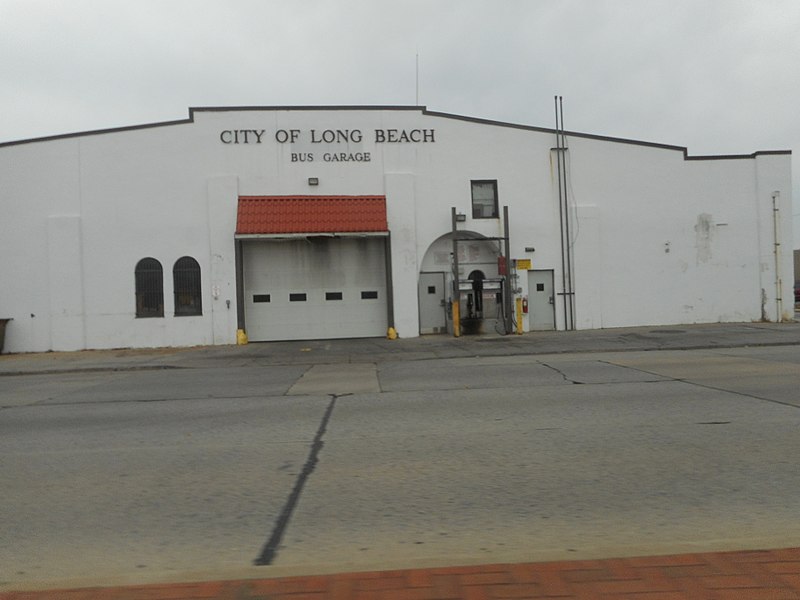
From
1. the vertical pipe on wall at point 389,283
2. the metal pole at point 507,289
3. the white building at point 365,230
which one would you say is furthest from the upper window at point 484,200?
the vertical pipe on wall at point 389,283

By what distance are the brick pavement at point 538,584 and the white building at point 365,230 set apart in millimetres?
18917

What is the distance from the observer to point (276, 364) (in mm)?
16844

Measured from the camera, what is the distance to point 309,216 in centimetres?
2241

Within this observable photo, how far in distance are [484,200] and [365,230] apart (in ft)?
15.2

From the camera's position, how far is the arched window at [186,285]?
75.0 ft

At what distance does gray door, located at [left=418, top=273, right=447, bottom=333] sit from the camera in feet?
78.7

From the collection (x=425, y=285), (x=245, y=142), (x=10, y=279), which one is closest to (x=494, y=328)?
(x=425, y=285)

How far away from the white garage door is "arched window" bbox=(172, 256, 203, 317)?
1.65m

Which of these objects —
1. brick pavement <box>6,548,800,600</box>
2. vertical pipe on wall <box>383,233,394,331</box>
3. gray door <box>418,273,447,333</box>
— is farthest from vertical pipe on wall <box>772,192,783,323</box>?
brick pavement <box>6,548,800,600</box>

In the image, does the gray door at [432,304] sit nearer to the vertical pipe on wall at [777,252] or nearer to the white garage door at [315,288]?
the white garage door at [315,288]

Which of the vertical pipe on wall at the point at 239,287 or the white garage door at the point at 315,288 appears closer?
the vertical pipe on wall at the point at 239,287

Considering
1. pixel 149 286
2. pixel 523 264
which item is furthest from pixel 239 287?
pixel 523 264

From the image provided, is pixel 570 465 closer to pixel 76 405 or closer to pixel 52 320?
pixel 76 405

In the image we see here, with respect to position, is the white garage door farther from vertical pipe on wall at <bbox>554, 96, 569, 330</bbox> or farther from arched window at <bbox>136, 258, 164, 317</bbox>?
vertical pipe on wall at <bbox>554, 96, 569, 330</bbox>
